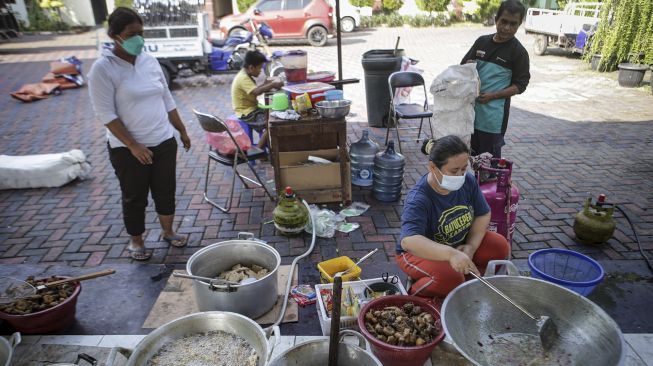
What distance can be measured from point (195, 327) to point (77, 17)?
898 inches

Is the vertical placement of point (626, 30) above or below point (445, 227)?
above

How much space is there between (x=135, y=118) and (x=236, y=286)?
154 centimetres

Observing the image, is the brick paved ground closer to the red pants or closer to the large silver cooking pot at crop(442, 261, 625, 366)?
the red pants

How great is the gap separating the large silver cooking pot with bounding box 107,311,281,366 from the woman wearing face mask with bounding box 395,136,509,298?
97cm

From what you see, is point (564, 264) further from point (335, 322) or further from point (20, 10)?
point (20, 10)

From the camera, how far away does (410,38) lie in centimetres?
1689

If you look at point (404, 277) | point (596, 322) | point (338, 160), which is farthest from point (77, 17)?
point (596, 322)

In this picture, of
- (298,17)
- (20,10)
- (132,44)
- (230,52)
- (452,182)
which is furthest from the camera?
(20,10)

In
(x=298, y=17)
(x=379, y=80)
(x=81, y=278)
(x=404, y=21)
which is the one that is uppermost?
(x=298, y=17)

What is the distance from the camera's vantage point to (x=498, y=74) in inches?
152

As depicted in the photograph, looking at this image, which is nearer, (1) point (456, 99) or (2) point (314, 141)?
(1) point (456, 99)

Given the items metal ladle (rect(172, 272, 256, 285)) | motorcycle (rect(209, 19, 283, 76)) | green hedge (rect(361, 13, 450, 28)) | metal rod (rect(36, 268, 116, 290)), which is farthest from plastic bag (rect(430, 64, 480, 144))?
green hedge (rect(361, 13, 450, 28))

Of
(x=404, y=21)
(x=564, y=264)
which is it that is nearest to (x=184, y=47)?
(x=564, y=264)

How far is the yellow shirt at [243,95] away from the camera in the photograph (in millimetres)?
5344
